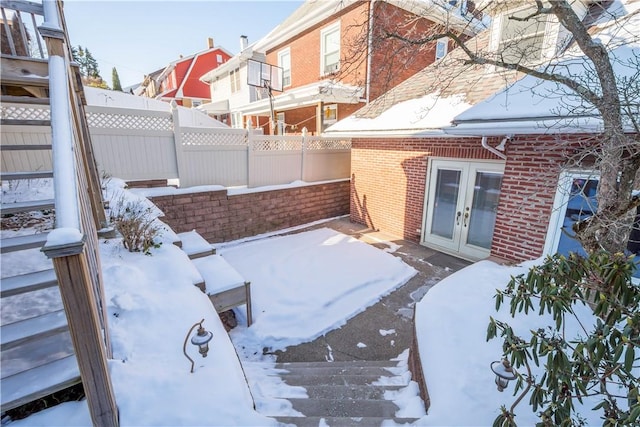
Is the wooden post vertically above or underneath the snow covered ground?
above

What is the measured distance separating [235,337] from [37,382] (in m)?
2.48

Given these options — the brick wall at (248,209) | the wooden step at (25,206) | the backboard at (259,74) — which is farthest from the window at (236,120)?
the wooden step at (25,206)

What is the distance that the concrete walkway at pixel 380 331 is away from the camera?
12.2ft

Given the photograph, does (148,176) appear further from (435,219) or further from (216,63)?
(216,63)

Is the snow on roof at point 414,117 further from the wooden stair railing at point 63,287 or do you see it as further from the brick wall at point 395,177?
the wooden stair railing at point 63,287

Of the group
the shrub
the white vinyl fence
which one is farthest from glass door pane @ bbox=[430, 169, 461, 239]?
the shrub

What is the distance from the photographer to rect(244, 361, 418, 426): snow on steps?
219cm

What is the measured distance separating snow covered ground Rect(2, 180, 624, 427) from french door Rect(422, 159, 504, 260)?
2.14 m

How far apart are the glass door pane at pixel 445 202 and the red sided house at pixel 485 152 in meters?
0.02

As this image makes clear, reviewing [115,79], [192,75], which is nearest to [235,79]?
[192,75]

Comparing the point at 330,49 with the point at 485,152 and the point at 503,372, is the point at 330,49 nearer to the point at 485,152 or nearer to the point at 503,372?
the point at 485,152

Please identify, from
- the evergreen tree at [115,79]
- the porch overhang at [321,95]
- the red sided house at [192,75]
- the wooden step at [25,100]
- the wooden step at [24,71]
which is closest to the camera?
the wooden step at [25,100]

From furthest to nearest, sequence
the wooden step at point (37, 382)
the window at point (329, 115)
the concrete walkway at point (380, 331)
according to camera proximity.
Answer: the window at point (329, 115), the concrete walkway at point (380, 331), the wooden step at point (37, 382)

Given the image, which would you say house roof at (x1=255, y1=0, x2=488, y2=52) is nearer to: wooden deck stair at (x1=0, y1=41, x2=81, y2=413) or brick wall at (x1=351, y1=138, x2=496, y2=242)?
brick wall at (x1=351, y1=138, x2=496, y2=242)
